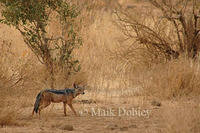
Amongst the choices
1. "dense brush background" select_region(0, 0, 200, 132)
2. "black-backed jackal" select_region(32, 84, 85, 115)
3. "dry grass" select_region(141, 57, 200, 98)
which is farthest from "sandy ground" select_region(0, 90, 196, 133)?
"dry grass" select_region(141, 57, 200, 98)

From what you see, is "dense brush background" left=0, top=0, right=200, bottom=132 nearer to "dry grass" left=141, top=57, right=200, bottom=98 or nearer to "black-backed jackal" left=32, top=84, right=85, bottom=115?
"dry grass" left=141, top=57, right=200, bottom=98

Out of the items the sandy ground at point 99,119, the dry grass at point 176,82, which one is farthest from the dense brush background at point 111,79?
the sandy ground at point 99,119

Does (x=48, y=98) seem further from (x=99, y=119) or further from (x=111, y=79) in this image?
(x=111, y=79)

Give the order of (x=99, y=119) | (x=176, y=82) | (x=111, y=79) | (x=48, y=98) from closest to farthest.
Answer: (x=48, y=98)
(x=99, y=119)
(x=176, y=82)
(x=111, y=79)

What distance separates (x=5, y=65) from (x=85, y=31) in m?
6.75

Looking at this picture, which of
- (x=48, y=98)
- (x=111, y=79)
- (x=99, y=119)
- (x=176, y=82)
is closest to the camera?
(x=48, y=98)

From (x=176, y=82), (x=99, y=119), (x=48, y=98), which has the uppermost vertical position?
(x=176, y=82)

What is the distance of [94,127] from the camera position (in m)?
6.39

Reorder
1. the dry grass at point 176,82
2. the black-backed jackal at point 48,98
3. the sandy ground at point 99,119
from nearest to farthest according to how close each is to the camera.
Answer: the sandy ground at point 99,119 → the black-backed jackal at point 48,98 → the dry grass at point 176,82

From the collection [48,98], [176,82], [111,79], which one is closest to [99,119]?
[48,98]

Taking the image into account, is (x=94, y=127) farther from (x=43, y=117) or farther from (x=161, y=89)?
(x=161, y=89)

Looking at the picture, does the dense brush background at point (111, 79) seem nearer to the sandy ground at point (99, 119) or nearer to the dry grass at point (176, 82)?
the dry grass at point (176, 82)

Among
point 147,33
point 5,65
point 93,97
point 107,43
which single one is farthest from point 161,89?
point 107,43

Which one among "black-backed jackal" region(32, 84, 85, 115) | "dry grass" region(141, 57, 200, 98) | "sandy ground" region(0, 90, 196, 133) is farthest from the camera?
"dry grass" region(141, 57, 200, 98)
